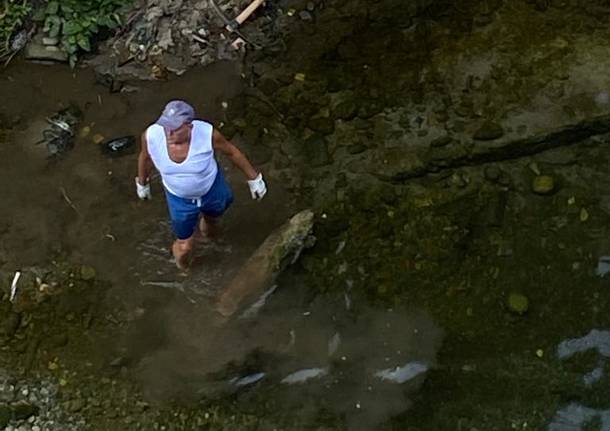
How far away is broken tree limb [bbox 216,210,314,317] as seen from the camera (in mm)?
5223

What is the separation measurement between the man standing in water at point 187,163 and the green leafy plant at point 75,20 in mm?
1481

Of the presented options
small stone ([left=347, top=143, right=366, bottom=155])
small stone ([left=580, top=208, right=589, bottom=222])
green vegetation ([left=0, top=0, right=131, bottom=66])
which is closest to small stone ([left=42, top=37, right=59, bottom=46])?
green vegetation ([left=0, top=0, right=131, bottom=66])

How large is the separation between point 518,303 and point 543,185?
782 millimetres

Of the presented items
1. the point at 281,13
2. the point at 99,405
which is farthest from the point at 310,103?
the point at 99,405

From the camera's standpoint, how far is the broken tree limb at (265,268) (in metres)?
5.22

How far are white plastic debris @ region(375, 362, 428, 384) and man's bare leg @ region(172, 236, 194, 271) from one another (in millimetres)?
1248

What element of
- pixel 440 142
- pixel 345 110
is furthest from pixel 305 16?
pixel 440 142

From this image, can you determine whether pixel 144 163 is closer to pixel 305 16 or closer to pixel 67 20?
pixel 67 20

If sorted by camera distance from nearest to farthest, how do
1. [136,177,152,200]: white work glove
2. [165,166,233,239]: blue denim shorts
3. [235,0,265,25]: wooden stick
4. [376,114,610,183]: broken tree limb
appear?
[165,166,233,239]: blue denim shorts
[136,177,152,200]: white work glove
[376,114,610,183]: broken tree limb
[235,0,265,25]: wooden stick

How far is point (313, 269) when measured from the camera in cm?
536

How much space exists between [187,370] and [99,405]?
1.65ft

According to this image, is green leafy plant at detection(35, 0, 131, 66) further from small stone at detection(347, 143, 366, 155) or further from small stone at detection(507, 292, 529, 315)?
small stone at detection(507, 292, 529, 315)

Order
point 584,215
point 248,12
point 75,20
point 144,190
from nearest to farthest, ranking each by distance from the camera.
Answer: point 144,190 → point 584,215 → point 75,20 → point 248,12

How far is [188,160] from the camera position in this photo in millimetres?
4461
